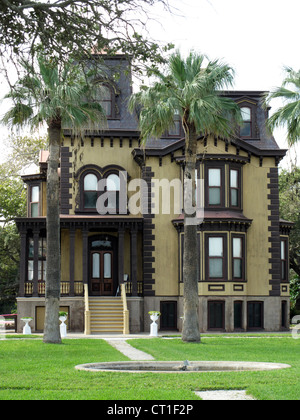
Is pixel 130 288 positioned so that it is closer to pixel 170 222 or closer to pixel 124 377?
→ pixel 170 222

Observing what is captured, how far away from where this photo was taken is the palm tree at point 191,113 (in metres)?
24.7

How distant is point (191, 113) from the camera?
24.8 m

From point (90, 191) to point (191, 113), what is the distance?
11.4 meters

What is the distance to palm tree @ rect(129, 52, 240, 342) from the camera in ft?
81.1

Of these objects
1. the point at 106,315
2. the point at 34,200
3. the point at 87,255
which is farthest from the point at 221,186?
the point at 34,200

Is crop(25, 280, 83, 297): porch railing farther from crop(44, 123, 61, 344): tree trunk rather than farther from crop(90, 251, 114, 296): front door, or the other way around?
crop(44, 123, 61, 344): tree trunk

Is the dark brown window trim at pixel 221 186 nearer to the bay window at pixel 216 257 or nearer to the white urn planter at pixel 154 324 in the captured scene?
the bay window at pixel 216 257

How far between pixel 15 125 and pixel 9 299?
29.1m

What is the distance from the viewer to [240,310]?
112 feet

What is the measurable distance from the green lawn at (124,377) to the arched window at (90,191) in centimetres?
1335

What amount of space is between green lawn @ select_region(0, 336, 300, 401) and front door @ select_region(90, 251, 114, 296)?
1276 centimetres

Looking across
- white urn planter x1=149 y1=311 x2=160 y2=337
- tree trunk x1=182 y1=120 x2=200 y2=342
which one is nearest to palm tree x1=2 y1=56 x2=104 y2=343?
tree trunk x1=182 y1=120 x2=200 y2=342

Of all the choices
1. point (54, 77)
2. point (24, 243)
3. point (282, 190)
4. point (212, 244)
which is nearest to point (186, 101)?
point (54, 77)
